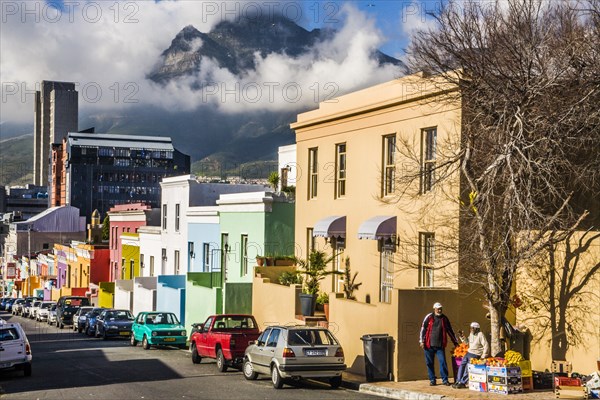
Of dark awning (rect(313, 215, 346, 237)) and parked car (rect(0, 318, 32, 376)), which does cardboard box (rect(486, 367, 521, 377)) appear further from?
parked car (rect(0, 318, 32, 376))

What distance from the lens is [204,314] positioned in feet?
121

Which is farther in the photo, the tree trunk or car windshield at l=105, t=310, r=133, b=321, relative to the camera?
car windshield at l=105, t=310, r=133, b=321

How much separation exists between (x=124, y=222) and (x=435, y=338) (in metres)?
43.6

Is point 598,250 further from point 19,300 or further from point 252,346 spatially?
point 19,300

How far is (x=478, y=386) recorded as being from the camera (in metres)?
19.3

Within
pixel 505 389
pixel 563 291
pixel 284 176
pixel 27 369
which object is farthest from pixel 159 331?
pixel 505 389

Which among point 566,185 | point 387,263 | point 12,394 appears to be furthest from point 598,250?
point 12,394

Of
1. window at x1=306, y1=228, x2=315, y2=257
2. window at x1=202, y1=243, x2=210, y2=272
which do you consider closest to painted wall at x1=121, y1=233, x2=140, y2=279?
window at x1=202, y1=243, x2=210, y2=272

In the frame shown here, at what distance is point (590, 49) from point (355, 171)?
31.4 ft

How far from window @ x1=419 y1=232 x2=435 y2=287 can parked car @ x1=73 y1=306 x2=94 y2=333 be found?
83.4ft

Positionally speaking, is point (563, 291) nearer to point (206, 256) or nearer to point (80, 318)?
point (206, 256)

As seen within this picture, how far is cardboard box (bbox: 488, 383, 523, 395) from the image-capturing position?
1874cm

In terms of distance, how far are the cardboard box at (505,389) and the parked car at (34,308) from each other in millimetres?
45289

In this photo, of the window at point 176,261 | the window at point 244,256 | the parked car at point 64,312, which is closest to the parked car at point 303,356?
the window at point 244,256
